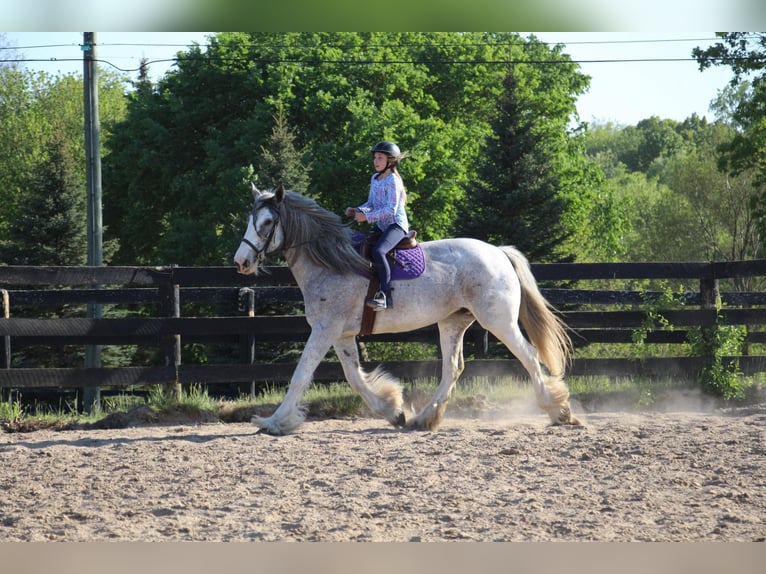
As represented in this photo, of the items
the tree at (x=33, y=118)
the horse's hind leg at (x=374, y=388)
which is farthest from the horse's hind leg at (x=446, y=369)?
the tree at (x=33, y=118)

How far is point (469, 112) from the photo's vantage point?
3272 cm

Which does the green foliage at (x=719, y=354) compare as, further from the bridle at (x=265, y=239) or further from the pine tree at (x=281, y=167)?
the pine tree at (x=281, y=167)

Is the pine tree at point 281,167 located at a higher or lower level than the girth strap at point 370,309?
higher

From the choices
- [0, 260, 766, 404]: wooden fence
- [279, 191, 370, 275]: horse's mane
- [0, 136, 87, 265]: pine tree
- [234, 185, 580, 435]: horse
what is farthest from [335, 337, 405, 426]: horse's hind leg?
[0, 136, 87, 265]: pine tree

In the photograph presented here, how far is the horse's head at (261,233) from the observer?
6.99m

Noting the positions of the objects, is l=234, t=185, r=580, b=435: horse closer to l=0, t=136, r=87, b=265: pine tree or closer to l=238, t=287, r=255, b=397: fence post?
l=238, t=287, r=255, b=397: fence post

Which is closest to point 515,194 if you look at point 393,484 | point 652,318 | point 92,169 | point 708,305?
point 92,169

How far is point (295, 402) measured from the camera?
704 centimetres

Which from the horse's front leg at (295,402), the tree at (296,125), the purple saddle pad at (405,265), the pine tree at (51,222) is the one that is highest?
the tree at (296,125)

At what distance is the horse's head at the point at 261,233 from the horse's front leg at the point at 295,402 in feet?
2.60

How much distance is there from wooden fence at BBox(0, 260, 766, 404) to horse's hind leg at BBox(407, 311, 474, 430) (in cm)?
144

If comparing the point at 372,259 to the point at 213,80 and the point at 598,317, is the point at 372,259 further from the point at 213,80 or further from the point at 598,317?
the point at 213,80

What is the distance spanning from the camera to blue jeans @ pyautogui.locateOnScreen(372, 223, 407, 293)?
711 cm

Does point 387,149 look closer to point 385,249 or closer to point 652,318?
point 385,249
